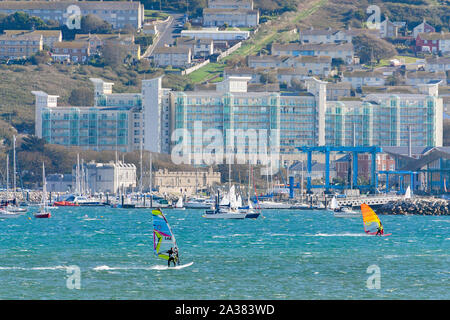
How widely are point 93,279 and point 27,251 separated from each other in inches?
770

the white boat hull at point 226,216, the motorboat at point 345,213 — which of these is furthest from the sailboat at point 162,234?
the motorboat at point 345,213

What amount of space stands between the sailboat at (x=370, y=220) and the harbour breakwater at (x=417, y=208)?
1905 inches

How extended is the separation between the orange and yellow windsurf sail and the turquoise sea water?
3.07ft

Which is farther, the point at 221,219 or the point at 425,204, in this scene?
the point at 425,204

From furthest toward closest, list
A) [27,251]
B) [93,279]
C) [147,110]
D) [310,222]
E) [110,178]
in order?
[147,110] < [110,178] < [310,222] < [27,251] < [93,279]

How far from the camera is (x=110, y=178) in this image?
181 m

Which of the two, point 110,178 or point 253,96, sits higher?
point 253,96

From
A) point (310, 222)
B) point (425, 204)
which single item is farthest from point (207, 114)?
point (310, 222)

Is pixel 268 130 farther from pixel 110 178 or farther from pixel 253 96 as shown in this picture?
pixel 110 178

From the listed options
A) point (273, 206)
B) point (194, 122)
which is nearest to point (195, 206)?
point (273, 206)

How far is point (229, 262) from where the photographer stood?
62.2 metres

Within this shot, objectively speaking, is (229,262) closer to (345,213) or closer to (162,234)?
(162,234)

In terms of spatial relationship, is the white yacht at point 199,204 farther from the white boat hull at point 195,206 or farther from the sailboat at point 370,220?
the sailboat at point 370,220

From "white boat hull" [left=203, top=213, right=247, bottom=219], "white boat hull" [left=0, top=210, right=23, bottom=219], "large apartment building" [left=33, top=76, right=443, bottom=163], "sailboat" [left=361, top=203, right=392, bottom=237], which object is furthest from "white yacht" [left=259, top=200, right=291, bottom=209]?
"sailboat" [left=361, top=203, right=392, bottom=237]
